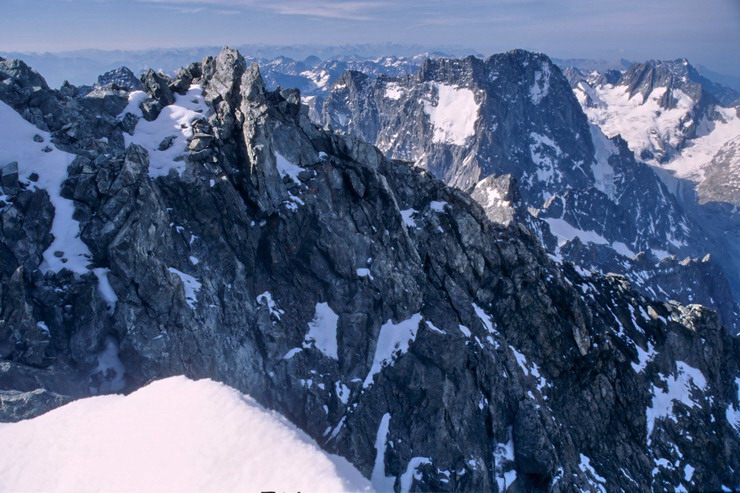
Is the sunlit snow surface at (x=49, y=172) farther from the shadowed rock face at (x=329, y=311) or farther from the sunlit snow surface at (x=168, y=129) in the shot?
the sunlit snow surface at (x=168, y=129)

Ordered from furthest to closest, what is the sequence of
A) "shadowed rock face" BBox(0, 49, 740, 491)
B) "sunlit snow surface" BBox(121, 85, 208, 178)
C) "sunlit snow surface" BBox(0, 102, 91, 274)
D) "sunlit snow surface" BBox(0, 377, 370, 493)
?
"sunlit snow surface" BBox(121, 85, 208, 178) < "sunlit snow surface" BBox(0, 102, 91, 274) < "shadowed rock face" BBox(0, 49, 740, 491) < "sunlit snow surface" BBox(0, 377, 370, 493)

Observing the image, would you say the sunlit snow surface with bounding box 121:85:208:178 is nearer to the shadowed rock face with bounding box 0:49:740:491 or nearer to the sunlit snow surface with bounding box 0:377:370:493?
the shadowed rock face with bounding box 0:49:740:491

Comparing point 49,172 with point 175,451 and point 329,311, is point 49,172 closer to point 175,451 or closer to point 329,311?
point 329,311

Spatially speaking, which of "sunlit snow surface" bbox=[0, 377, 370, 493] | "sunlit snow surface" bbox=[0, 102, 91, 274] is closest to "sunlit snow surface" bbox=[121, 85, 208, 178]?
"sunlit snow surface" bbox=[0, 102, 91, 274]

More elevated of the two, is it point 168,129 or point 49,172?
point 168,129

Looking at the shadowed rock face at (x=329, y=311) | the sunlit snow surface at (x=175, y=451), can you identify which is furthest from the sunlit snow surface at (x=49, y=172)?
the sunlit snow surface at (x=175, y=451)

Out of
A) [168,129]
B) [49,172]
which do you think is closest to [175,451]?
[49,172]

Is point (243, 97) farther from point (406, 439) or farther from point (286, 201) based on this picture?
point (406, 439)
